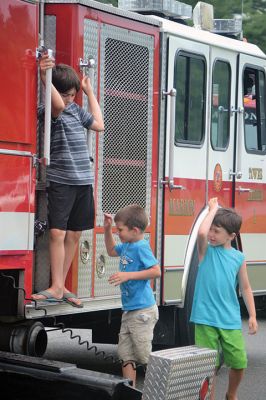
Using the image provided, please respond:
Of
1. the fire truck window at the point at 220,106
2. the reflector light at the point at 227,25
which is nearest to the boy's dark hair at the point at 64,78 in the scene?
the fire truck window at the point at 220,106

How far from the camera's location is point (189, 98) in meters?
9.16

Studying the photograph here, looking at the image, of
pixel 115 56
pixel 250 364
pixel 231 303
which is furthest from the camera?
pixel 250 364

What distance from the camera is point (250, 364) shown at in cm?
1034

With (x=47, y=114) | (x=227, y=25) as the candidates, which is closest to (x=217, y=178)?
(x=227, y=25)

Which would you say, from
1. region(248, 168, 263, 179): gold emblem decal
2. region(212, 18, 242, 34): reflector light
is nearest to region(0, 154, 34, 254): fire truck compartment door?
→ region(248, 168, 263, 179): gold emblem decal

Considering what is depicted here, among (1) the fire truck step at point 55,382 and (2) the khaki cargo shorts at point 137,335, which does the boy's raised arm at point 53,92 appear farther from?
(1) the fire truck step at point 55,382

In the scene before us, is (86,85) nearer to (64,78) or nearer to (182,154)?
(64,78)

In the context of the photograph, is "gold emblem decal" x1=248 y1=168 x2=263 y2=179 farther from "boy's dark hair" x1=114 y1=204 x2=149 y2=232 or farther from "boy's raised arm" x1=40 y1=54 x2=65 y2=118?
"boy's raised arm" x1=40 y1=54 x2=65 y2=118

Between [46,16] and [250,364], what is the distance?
4.22 metres

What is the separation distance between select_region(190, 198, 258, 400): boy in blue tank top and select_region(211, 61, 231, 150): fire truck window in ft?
7.28

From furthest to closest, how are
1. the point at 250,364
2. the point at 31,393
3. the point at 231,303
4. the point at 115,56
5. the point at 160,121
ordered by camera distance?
the point at 250,364 < the point at 160,121 < the point at 115,56 < the point at 231,303 < the point at 31,393

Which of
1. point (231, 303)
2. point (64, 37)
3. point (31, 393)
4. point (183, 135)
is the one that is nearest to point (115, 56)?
point (64, 37)

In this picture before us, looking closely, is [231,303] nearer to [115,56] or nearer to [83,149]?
[83,149]

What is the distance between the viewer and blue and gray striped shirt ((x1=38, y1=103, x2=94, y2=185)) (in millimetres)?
7422
